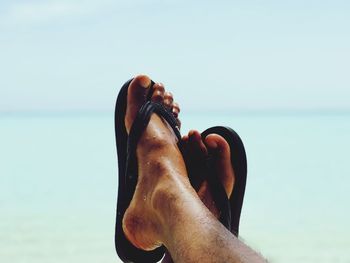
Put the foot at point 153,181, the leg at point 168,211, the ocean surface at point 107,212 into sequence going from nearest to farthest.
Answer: the leg at point 168,211 < the foot at point 153,181 < the ocean surface at point 107,212

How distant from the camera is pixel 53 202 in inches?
134

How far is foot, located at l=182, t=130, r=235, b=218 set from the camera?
1126 mm

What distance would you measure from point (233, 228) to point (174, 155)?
6.9 inches

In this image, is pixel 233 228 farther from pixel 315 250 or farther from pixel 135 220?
pixel 315 250

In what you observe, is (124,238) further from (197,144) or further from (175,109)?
(175,109)

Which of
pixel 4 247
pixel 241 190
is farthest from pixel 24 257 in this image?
pixel 241 190

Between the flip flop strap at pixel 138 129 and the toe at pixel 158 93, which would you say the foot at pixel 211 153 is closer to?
the flip flop strap at pixel 138 129

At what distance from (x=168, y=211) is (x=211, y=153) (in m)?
0.36

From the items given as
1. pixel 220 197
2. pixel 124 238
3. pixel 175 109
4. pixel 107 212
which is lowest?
pixel 107 212

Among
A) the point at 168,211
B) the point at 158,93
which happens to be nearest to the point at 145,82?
the point at 158,93

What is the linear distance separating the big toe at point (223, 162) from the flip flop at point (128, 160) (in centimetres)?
9

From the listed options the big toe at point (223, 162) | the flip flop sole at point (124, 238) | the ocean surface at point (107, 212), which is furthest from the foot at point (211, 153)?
the ocean surface at point (107, 212)

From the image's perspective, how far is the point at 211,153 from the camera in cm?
118

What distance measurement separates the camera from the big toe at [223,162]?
46.3 inches
